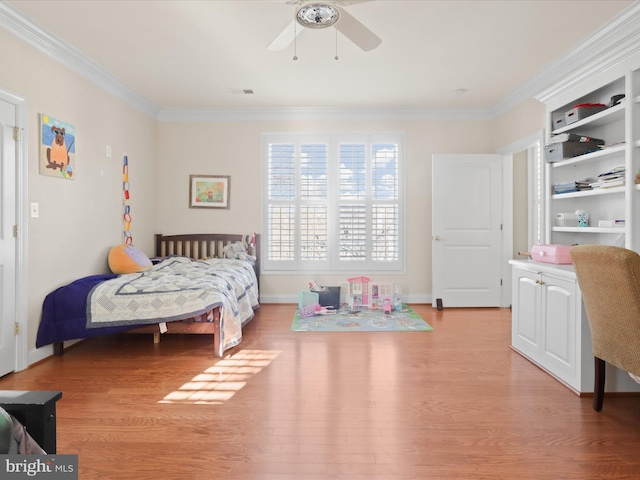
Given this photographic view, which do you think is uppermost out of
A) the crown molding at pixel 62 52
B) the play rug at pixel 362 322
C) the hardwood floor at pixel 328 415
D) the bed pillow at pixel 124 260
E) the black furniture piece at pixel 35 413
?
the crown molding at pixel 62 52

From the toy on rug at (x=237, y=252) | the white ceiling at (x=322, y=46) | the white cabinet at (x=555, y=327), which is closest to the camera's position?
the white cabinet at (x=555, y=327)

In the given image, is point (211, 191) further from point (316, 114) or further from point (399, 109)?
point (399, 109)

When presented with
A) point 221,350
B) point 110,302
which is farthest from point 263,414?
point 110,302

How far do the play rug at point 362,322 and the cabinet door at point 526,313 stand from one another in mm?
965

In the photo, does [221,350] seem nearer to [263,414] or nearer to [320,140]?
[263,414]

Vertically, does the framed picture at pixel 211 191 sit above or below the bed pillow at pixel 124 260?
above

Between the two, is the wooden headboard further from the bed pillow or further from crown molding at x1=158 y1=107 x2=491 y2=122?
crown molding at x1=158 y1=107 x2=491 y2=122

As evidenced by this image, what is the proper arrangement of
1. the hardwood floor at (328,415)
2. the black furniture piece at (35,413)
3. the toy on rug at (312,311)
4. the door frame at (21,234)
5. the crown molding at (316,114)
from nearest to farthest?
1. the black furniture piece at (35,413)
2. the hardwood floor at (328,415)
3. the door frame at (21,234)
4. the toy on rug at (312,311)
5. the crown molding at (316,114)

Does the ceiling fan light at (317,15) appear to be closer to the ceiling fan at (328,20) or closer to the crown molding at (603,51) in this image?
the ceiling fan at (328,20)

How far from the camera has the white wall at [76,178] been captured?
10.0 feet

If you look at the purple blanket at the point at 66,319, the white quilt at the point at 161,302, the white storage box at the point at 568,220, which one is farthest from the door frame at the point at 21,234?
the white storage box at the point at 568,220

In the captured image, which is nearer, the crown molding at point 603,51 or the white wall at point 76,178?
the crown molding at point 603,51

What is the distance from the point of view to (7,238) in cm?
284

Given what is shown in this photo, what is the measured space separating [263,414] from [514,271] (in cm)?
240
